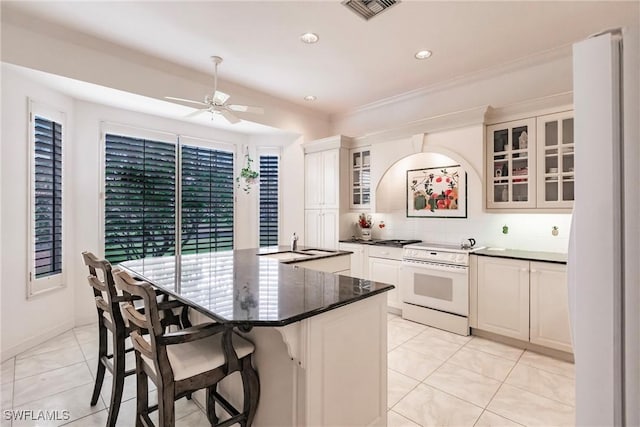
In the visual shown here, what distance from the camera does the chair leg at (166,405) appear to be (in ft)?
4.47

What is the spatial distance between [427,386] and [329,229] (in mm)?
2755

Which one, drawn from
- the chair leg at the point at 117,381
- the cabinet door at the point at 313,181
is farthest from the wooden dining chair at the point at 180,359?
the cabinet door at the point at 313,181

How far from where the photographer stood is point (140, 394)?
1702 mm

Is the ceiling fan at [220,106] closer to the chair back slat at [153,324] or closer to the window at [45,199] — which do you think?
the window at [45,199]

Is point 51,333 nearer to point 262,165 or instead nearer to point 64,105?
point 64,105

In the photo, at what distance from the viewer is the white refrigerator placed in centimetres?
72

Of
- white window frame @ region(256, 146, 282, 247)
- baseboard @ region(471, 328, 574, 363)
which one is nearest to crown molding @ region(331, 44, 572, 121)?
white window frame @ region(256, 146, 282, 247)

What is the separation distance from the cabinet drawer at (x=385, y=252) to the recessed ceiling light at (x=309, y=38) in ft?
8.60

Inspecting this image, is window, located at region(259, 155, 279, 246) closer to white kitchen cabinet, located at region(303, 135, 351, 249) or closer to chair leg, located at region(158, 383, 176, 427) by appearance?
white kitchen cabinet, located at region(303, 135, 351, 249)

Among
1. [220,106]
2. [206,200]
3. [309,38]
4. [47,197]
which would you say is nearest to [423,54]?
[309,38]

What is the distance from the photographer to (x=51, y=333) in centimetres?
335

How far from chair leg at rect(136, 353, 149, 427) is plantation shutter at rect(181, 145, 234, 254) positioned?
9.90 ft

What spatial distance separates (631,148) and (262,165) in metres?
4.90

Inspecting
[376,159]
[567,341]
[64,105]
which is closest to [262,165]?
[376,159]
